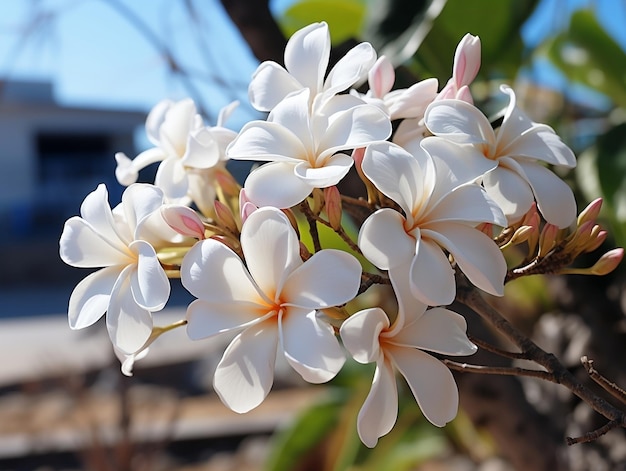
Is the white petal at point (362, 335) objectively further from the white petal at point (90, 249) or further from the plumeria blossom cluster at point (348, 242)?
the white petal at point (90, 249)

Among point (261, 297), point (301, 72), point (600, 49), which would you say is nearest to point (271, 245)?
point (261, 297)

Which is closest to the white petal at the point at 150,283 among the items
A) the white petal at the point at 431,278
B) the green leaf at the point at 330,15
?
the white petal at the point at 431,278

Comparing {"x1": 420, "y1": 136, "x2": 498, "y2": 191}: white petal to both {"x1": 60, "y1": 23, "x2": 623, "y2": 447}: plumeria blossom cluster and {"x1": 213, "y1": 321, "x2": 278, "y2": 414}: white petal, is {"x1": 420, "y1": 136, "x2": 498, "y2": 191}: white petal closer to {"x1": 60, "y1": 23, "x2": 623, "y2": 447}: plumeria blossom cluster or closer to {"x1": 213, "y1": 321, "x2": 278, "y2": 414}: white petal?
{"x1": 60, "y1": 23, "x2": 623, "y2": 447}: plumeria blossom cluster

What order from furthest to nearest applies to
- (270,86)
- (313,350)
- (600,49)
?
(600,49) → (270,86) → (313,350)

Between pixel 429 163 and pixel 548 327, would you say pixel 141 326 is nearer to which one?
pixel 429 163

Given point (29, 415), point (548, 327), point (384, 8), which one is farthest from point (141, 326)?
point (29, 415)

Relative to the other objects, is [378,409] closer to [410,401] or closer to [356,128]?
[356,128]

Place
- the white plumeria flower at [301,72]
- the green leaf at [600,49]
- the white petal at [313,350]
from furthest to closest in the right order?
the green leaf at [600,49] < the white plumeria flower at [301,72] < the white petal at [313,350]

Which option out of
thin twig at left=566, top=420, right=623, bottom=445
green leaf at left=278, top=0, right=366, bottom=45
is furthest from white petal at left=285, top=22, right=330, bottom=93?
green leaf at left=278, top=0, right=366, bottom=45
